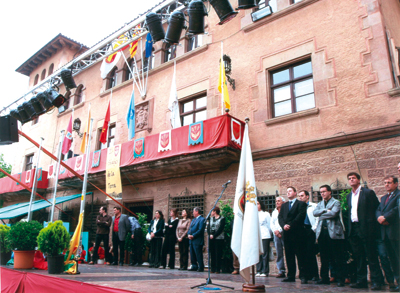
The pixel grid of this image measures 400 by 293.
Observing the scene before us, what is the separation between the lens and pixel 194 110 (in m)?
12.5

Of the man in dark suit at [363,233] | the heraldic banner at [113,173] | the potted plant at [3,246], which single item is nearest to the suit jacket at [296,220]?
the man in dark suit at [363,233]

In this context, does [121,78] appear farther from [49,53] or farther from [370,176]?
[370,176]

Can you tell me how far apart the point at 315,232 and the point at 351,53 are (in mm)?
5434

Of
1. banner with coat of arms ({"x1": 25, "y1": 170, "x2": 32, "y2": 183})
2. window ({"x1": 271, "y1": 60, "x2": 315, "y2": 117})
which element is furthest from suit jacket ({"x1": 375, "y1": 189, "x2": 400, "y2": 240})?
banner with coat of arms ({"x1": 25, "y1": 170, "x2": 32, "y2": 183})

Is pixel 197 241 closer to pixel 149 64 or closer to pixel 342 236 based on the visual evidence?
pixel 342 236

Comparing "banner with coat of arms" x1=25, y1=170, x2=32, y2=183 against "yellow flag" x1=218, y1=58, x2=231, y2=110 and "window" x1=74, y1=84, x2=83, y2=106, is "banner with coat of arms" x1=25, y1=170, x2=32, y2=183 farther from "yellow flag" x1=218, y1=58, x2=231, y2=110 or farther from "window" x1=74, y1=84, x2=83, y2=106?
"yellow flag" x1=218, y1=58, x2=231, y2=110

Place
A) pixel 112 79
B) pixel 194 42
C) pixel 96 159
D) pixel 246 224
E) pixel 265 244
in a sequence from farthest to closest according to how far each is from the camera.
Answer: pixel 112 79
pixel 194 42
pixel 96 159
pixel 265 244
pixel 246 224

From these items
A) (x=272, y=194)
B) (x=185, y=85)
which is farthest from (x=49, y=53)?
(x=272, y=194)

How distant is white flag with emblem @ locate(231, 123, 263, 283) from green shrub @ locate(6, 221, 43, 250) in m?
5.43

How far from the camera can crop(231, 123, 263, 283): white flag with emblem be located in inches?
176

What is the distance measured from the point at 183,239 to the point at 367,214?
5.39 metres

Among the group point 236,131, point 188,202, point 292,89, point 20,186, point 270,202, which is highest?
point 292,89

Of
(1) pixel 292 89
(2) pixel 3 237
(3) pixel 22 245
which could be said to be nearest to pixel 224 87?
(1) pixel 292 89

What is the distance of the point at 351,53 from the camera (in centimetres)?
884
